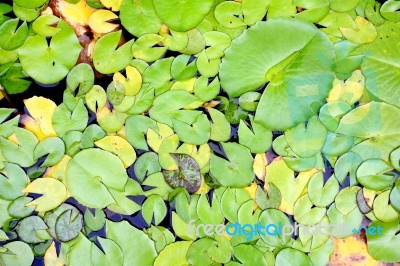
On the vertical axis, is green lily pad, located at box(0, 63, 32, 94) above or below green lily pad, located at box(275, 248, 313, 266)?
above

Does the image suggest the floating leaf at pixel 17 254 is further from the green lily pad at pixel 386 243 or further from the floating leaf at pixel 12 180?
the green lily pad at pixel 386 243

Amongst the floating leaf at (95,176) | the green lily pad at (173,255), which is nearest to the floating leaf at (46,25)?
the floating leaf at (95,176)

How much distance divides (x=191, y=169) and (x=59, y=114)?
320 millimetres

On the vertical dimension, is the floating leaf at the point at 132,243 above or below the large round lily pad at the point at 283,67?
below

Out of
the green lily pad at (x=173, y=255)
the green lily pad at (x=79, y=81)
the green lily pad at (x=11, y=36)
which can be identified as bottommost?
the green lily pad at (x=173, y=255)

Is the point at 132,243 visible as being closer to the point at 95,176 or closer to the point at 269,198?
the point at 95,176

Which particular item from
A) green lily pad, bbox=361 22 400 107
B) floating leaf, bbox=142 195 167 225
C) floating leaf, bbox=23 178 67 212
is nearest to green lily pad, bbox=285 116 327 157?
green lily pad, bbox=361 22 400 107

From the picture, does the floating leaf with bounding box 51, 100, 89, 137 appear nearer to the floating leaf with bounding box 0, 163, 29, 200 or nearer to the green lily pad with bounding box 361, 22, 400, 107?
the floating leaf with bounding box 0, 163, 29, 200

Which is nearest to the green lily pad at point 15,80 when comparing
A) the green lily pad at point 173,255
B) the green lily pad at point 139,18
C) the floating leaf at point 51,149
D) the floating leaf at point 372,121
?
the floating leaf at point 51,149

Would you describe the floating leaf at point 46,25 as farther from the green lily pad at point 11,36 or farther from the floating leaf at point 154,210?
the floating leaf at point 154,210

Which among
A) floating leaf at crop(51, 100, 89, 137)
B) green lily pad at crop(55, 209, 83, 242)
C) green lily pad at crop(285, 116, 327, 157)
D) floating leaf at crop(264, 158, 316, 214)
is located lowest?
green lily pad at crop(55, 209, 83, 242)

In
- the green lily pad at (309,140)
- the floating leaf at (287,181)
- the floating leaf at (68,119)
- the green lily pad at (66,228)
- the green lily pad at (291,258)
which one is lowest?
the green lily pad at (291,258)

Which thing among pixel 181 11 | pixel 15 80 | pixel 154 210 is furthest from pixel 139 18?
pixel 154 210

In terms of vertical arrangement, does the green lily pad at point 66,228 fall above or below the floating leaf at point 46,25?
below
